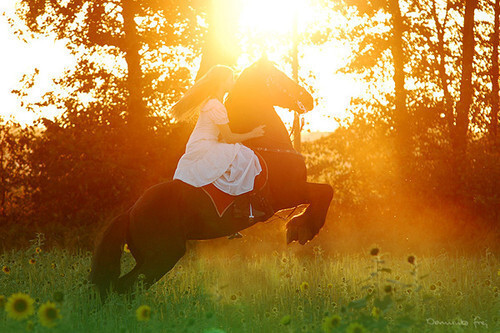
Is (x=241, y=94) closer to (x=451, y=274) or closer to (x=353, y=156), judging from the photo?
(x=451, y=274)

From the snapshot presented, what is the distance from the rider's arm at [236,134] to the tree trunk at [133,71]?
778 centimetres

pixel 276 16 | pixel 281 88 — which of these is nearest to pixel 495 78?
pixel 276 16

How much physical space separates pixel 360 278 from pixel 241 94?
107 inches

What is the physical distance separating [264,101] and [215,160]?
988mm

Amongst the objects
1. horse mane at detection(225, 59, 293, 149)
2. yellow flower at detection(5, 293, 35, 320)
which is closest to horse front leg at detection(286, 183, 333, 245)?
horse mane at detection(225, 59, 293, 149)

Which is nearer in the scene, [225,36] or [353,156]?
[225,36]

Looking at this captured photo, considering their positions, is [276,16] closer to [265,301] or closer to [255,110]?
[255,110]

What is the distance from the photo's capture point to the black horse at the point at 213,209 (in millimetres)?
6512

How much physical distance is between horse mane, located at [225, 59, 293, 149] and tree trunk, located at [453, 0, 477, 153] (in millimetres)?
9254

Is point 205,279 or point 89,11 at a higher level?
point 89,11

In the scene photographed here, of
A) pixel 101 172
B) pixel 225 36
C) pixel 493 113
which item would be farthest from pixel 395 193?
pixel 101 172

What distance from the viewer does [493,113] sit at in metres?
16.1

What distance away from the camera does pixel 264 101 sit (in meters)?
7.31

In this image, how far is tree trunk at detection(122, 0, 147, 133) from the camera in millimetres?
14664
